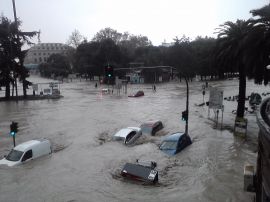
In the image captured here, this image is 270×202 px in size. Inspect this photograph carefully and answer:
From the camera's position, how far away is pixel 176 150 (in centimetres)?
2166

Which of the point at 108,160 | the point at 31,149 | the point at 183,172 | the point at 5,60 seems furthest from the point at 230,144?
the point at 5,60

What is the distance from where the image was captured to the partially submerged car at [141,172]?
1641 centimetres

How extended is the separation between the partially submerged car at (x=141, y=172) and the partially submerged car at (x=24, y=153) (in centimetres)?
696

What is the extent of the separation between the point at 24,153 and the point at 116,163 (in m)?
5.83

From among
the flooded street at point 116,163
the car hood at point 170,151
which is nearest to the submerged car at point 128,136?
the flooded street at point 116,163

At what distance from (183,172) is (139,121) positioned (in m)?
15.9

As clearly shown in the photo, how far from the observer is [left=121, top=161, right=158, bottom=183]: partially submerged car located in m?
16.4

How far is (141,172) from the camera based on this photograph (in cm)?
1670

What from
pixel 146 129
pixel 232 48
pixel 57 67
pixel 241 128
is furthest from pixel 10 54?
pixel 57 67

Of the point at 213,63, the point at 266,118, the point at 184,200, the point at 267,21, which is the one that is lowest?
the point at 184,200

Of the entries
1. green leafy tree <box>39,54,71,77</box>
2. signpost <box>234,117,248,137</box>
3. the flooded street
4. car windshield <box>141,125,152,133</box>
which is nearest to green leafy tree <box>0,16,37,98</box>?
the flooded street

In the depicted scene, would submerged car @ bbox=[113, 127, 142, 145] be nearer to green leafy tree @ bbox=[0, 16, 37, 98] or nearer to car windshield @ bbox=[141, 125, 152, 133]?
car windshield @ bbox=[141, 125, 152, 133]

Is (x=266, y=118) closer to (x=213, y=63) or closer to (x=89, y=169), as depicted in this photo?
(x=89, y=169)

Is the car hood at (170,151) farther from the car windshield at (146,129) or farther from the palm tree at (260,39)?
the palm tree at (260,39)
